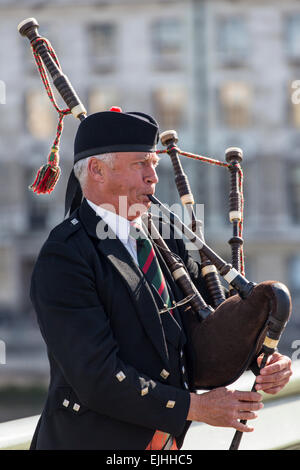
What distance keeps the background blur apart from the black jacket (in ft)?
56.6

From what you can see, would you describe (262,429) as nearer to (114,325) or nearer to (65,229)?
(114,325)

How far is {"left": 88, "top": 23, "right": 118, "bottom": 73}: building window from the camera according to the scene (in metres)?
19.7

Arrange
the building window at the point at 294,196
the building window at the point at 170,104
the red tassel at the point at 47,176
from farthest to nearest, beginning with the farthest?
the building window at the point at 294,196
the building window at the point at 170,104
the red tassel at the point at 47,176

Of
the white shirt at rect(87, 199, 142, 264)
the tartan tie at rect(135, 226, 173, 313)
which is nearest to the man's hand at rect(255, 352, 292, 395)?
the tartan tie at rect(135, 226, 173, 313)

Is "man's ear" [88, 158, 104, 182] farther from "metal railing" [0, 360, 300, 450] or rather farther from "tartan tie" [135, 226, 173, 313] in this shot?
"metal railing" [0, 360, 300, 450]

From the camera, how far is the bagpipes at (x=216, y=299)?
1765 millimetres

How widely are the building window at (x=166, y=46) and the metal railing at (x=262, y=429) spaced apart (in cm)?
1760

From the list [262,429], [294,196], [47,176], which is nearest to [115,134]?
[47,176]

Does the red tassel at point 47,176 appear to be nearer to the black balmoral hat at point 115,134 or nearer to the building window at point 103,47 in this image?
the black balmoral hat at point 115,134

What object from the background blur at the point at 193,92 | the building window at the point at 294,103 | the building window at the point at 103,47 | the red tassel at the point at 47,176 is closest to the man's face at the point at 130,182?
the red tassel at the point at 47,176

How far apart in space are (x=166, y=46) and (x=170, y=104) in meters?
1.63

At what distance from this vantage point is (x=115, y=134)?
1.83 metres

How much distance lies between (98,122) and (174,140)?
43cm

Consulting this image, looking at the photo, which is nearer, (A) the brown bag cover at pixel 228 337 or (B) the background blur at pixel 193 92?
(A) the brown bag cover at pixel 228 337
